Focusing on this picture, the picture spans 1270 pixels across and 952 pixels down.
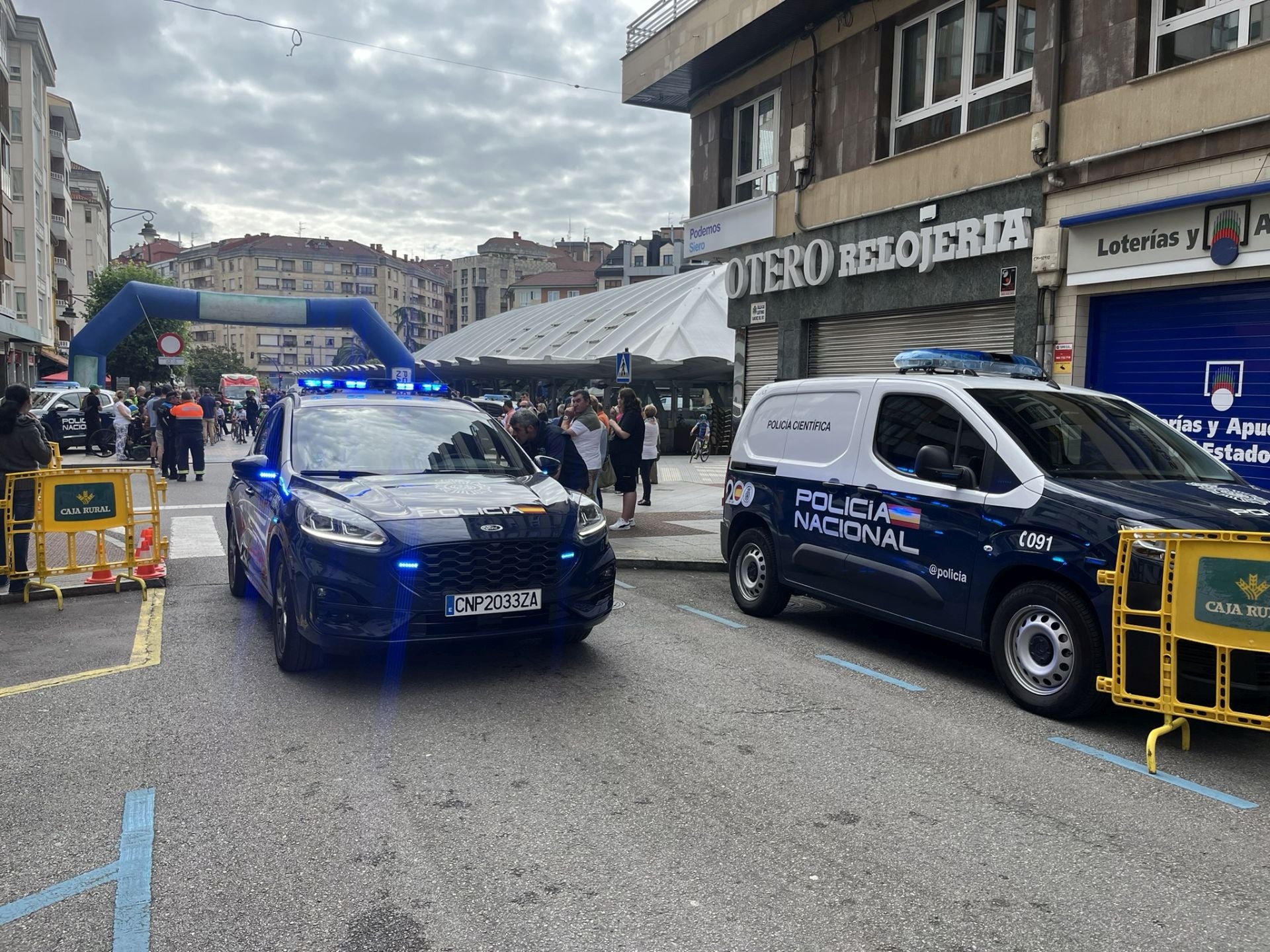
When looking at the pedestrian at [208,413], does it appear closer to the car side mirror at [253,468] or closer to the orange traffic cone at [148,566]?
the orange traffic cone at [148,566]

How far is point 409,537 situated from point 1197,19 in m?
9.24

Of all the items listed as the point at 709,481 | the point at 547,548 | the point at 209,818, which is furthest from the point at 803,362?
the point at 209,818

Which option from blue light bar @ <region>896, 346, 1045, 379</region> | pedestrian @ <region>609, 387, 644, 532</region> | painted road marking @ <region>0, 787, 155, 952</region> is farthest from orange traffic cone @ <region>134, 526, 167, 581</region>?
blue light bar @ <region>896, 346, 1045, 379</region>

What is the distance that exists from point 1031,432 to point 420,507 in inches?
143

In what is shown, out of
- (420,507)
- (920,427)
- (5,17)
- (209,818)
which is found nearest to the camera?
(209,818)

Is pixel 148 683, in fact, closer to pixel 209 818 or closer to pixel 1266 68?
pixel 209 818

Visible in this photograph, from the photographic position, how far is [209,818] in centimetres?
400

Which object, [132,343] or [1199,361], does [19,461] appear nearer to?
[1199,361]

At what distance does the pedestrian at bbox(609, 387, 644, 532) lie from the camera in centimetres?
1358

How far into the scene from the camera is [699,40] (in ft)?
54.5

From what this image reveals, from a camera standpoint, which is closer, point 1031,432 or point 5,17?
point 1031,432

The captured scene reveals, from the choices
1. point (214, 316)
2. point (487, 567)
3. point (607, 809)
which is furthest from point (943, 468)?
point (214, 316)

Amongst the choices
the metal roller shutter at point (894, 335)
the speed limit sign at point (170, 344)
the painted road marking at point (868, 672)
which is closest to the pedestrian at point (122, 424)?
the speed limit sign at point (170, 344)

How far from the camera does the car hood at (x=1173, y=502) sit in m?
5.22
